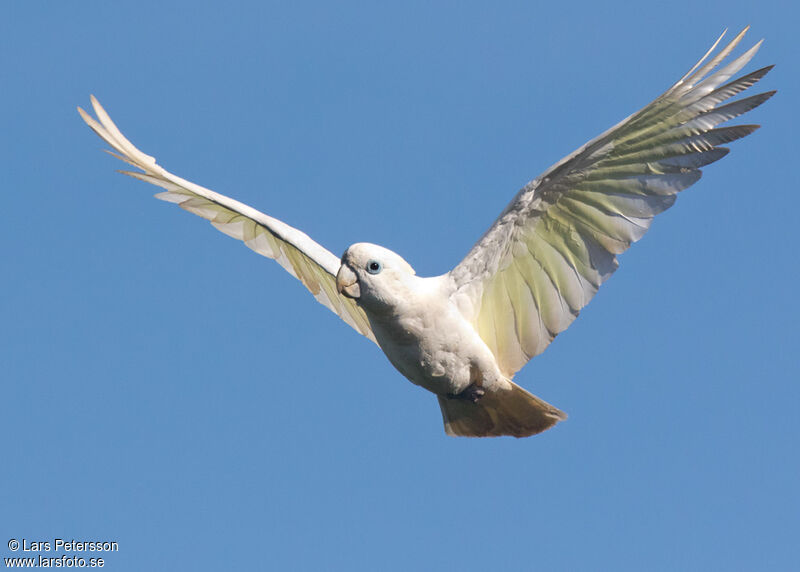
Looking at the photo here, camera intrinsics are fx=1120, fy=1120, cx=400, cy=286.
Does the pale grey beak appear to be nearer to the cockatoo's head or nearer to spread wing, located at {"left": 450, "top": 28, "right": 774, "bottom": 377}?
the cockatoo's head

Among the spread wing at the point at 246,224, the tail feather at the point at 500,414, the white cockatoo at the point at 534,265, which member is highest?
the spread wing at the point at 246,224

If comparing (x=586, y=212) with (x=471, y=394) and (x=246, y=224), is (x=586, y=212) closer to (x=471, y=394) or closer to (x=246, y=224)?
(x=471, y=394)

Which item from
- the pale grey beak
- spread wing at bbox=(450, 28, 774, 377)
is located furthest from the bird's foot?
the pale grey beak

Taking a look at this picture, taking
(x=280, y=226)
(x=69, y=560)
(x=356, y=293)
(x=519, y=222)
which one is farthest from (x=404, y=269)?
(x=69, y=560)

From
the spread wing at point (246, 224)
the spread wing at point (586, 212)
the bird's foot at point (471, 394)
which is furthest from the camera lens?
the spread wing at point (246, 224)

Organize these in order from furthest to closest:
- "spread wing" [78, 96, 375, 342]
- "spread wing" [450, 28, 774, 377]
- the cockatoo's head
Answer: "spread wing" [78, 96, 375, 342]
the cockatoo's head
"spread wing" [450, 28, 774, 377]

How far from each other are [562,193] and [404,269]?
1329mm

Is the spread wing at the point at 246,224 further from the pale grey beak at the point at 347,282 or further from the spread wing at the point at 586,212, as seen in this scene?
the spread wing at the point at 586,212

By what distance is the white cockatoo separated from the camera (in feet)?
26.2

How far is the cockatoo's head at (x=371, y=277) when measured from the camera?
8.35 m

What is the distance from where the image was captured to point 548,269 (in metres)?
8.72

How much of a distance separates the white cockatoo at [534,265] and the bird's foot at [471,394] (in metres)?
0.01

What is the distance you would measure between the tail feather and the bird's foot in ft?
0.16

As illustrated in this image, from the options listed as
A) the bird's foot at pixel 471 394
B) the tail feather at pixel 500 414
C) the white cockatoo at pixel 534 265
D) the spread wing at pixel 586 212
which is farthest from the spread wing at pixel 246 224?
the spread wing at pixel 586 212
